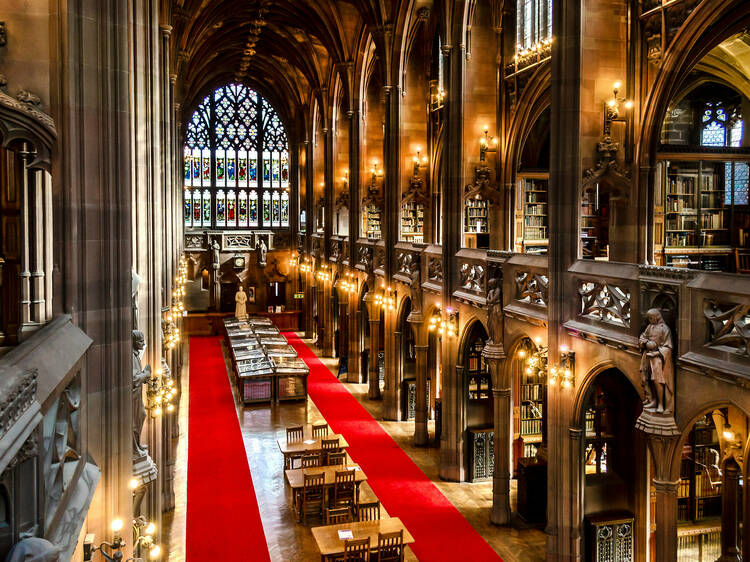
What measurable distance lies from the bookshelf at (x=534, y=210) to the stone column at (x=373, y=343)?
6270 mm

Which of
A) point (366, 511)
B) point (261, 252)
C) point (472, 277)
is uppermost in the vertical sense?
point (261, 252)

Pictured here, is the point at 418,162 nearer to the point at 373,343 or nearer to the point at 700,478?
the point at 373,343

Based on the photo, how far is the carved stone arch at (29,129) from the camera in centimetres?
470

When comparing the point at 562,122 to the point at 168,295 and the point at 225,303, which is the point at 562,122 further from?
the point at 225,303

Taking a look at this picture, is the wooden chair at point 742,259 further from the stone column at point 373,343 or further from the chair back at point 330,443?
the stone column at point 373,343

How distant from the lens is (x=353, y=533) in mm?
11273

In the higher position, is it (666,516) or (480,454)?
(666,516)

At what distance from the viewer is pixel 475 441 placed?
16047 mm

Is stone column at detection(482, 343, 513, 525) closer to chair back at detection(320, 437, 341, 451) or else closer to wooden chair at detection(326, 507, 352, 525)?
wooden chair at detection(326, 507, 352, 525)

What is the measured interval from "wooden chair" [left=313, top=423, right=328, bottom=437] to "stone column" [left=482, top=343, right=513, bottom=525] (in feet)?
15.9

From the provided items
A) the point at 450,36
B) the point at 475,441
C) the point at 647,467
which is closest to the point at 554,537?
the point at 647,467

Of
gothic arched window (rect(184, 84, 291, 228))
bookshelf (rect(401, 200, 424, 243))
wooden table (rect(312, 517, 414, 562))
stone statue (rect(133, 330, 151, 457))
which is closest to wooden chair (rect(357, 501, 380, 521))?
wooden table (rect(312, 517, 414, 562))

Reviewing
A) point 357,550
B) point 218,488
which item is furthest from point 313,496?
point 357,550

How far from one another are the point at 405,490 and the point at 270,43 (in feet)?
83.0
